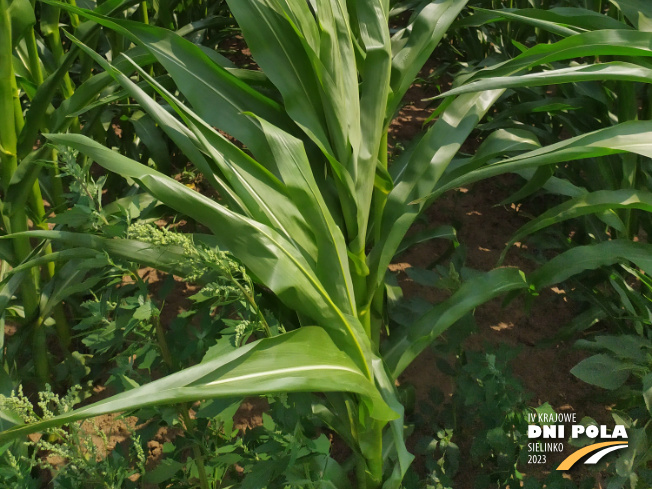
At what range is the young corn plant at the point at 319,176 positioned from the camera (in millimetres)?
799

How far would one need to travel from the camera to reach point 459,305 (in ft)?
3.57

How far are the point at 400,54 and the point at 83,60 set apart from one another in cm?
89

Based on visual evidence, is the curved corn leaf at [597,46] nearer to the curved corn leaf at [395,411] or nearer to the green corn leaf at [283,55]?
the green corn leaf at [283,55]

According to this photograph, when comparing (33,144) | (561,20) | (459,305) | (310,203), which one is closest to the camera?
(310,203)

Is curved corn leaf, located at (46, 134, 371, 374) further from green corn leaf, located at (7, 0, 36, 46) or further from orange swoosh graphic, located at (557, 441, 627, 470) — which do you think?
orange swoosh graphic, located at (557, 441, 627, 470)

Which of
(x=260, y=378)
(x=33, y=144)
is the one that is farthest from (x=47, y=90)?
(x=260, y=378)

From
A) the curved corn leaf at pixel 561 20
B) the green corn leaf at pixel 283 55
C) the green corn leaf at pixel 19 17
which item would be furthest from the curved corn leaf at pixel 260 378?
the green corn leaf at pixel 19 17

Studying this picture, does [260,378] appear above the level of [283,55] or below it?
below

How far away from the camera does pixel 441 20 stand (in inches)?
45.4

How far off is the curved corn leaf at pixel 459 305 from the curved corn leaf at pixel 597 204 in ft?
0.19

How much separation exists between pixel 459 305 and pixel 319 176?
33 centimetres

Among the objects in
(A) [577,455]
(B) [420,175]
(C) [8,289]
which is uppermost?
(B) [420,175]

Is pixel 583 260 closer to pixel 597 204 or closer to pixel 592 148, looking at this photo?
pixel 597 204

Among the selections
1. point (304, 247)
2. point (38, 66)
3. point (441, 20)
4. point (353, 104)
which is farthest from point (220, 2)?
point (304, 247)
